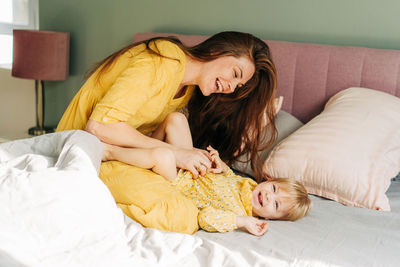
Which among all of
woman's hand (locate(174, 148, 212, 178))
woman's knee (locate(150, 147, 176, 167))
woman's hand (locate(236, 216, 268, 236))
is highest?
woman's knee (locate(150, 147, 176, 167))

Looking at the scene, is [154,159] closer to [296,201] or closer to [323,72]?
[296,201]

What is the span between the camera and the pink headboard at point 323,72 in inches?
77.4

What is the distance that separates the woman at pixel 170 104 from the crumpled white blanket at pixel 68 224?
14cm

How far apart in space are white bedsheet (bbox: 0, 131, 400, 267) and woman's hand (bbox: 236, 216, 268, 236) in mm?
26

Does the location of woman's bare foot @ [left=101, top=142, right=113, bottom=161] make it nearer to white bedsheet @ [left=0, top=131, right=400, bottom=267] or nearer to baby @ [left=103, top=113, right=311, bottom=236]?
baby @ [left=103, top=113, right=311, bottom=236]

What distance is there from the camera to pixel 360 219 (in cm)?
152

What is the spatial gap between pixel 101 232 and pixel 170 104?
98 cm

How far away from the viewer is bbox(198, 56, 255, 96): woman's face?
5.67 feet

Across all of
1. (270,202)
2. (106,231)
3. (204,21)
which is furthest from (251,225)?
(204,21)

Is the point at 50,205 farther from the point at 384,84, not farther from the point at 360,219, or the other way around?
the point at 384,84

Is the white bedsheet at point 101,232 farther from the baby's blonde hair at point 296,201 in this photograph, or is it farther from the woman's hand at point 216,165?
the woman's hand at point 216,165

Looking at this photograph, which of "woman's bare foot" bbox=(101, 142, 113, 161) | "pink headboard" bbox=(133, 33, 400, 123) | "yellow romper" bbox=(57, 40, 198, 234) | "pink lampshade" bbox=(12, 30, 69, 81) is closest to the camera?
"yellow romper" bbox=(57, 40, 198, 234)

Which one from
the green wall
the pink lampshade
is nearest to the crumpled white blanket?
the green wall

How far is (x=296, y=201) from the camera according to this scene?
1.50 meters
